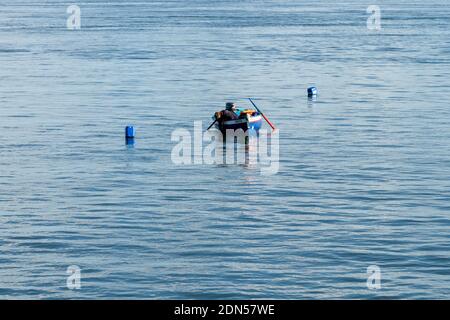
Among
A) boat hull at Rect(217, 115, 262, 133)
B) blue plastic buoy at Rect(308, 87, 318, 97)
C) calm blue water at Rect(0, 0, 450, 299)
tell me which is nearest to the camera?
calm blue water at Rect(0, 0, 450, 299)

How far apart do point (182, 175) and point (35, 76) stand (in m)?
52.1

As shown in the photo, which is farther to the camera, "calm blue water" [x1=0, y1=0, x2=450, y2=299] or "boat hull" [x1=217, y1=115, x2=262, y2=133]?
"boat hull" [x1=217, y1=115, x2=262, y2=133]

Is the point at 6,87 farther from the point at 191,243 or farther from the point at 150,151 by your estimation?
the point at 191,243

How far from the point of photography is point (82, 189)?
49.4 m

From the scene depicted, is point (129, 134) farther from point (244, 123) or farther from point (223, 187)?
point (223, 187)

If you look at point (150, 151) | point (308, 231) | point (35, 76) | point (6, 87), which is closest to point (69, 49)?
point (35, 76)

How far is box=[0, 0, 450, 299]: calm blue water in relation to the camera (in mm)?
35500
